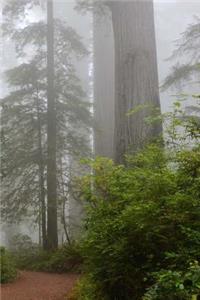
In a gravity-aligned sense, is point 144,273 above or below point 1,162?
below

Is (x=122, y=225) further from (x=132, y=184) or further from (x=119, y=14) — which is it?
(x=119, y=14)

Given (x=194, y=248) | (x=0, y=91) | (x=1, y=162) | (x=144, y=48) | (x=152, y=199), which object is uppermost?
(x=0, y=91)

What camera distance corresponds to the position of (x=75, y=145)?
40.7ft

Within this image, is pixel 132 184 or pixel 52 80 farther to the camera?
pixel 52 80

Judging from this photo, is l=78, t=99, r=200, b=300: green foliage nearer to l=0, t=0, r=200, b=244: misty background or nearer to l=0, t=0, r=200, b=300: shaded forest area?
l=0, t=0, r=200, b=300: shaded forest area

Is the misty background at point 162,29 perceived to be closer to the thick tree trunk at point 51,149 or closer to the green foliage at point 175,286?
the thick tree trunk at point 51,149

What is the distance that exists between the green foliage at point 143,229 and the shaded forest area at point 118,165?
10 millimetres

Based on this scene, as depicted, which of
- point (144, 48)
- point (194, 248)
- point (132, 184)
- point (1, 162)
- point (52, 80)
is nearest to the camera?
point (194, 248)

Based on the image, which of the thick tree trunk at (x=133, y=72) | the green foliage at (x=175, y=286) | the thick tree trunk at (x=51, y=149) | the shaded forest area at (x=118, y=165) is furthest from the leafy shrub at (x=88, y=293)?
the thick tree trunk at (x=51, y=149)

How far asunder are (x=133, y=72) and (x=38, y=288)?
13.0ft

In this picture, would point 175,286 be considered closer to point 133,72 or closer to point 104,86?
point 133,72

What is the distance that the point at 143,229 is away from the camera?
3.87 m

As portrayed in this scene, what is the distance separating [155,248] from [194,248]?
48cm

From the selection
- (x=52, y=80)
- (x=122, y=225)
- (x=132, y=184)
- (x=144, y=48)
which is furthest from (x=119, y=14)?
(x=122, y=225)
